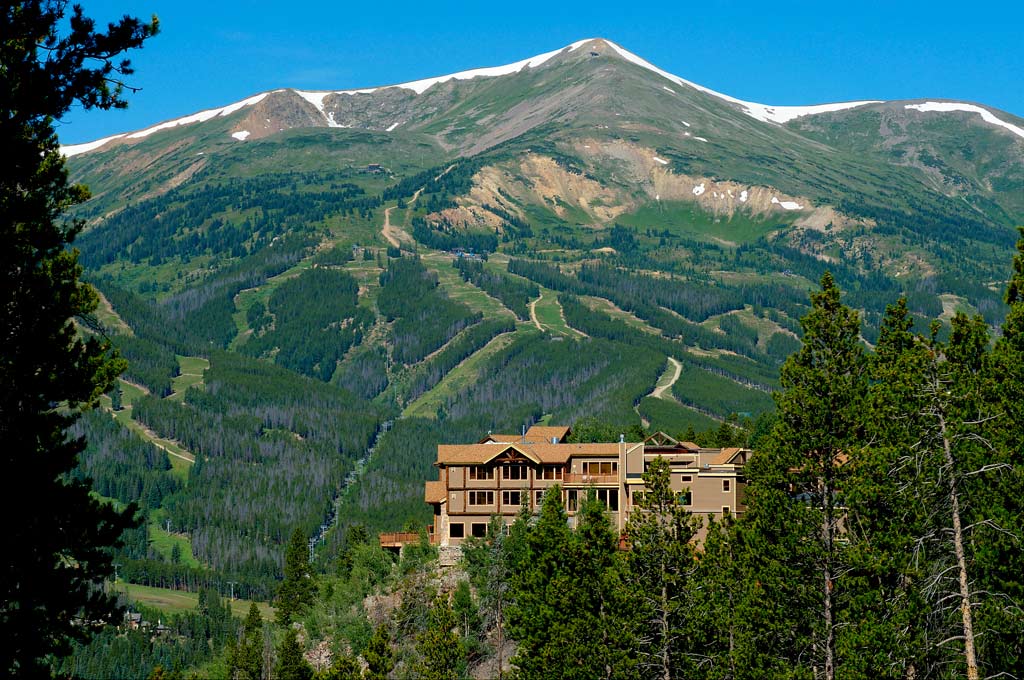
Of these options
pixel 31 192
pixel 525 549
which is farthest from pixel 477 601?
pixel 31 192

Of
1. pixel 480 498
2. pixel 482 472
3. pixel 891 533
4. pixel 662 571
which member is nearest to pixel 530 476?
pixel 482 472

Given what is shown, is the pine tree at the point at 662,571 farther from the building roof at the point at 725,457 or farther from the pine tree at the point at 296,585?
the pine tree at the point at 296,585

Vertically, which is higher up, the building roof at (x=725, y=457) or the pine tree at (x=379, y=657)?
the building roof at (x=725, y=457)

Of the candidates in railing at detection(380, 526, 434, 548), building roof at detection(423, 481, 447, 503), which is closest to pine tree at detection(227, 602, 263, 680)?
railing at detection(380, 526, 434, 548)

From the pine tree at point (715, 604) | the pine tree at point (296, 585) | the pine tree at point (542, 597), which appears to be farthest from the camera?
the pine tree at point (296, 585)

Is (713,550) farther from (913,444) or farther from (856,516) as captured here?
(913,444)

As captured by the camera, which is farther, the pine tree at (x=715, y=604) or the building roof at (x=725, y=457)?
the building roof at (x=725, y=457)

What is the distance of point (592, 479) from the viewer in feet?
398

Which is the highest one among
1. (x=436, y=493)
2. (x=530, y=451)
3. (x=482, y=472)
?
(x=530, y=451)

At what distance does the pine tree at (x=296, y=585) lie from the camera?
554 ft

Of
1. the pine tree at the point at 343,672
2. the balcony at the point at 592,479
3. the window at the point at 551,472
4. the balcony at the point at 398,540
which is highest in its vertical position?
the window at the point at 551,472

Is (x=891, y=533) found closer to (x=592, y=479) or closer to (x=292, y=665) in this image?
(x=592, y=479)

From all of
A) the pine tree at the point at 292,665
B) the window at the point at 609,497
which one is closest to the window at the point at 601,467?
the window at the point at 609,497

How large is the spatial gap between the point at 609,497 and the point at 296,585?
237ft
